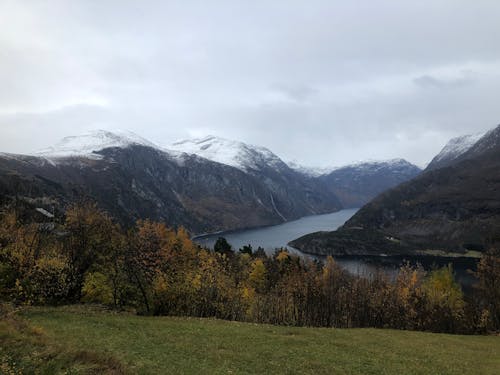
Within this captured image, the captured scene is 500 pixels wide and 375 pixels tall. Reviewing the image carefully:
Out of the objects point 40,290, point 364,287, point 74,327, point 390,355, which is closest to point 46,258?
point 40,290

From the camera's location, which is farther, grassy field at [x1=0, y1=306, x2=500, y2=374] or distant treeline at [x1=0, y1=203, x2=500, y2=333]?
distant treeline at [x1=0, y1=203, x2=500, y2=333]

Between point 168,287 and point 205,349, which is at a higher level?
point 168,287

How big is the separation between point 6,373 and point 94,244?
35720 millimetres

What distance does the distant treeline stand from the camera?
50.4m

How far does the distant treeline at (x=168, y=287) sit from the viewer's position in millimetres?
50406

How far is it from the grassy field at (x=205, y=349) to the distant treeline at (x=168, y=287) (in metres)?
8.76

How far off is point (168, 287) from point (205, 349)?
21900 millimetres

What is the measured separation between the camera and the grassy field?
79.0ft

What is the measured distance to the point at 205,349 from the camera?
30.4 metres

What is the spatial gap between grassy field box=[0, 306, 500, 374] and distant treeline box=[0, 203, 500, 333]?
8.76 metres

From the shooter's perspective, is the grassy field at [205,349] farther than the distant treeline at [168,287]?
No

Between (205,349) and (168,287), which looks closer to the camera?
(205,349)

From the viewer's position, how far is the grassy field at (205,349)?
79.0 ft

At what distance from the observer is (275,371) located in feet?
86.1
